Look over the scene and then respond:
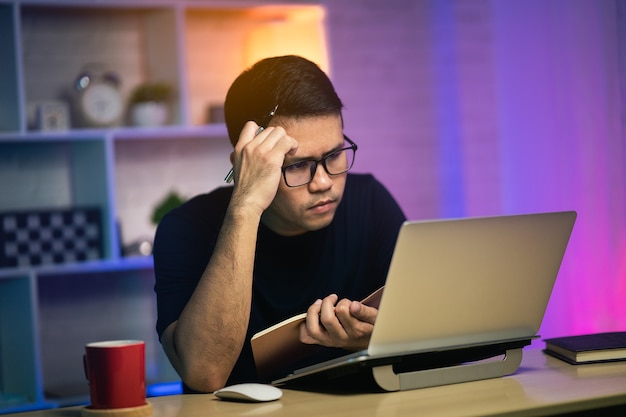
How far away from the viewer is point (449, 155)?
173 inches

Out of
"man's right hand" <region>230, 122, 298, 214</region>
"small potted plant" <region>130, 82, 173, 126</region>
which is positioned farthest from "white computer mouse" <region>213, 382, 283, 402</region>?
"small potted plant" <region>130, 82, 173, 126</region>

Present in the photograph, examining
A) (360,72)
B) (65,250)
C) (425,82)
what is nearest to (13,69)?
(65,250)

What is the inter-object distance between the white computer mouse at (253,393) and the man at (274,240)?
0.49ft

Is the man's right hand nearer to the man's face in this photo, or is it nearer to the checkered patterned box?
the man's face

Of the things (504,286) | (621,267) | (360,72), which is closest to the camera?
(504,286)

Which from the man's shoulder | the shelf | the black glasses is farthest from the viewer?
the shelf

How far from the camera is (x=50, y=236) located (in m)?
3.45

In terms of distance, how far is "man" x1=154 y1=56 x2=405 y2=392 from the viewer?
5.63ft

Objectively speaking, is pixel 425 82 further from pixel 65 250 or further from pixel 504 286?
pixel 504 286

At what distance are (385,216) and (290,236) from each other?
0.25 metres

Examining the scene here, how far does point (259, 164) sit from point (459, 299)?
1.82ft

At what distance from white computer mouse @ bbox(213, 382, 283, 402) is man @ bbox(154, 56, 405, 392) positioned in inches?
5.9

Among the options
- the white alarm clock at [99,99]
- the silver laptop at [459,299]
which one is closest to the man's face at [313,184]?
the silver laptop at [459,299]

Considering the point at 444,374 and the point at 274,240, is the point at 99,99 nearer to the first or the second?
the point at 274,240
